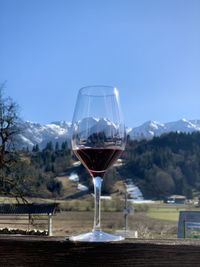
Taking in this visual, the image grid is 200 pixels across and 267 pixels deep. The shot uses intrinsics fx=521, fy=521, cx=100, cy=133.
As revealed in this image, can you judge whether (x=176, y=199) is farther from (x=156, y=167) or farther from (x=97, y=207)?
(x=97, y=207)

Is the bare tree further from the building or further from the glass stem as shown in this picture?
the building

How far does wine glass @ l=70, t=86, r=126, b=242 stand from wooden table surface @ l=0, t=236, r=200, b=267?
24cm

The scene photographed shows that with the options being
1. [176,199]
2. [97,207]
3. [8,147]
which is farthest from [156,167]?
[97,207]

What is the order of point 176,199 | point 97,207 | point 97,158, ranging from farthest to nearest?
point 176,199, point 97,158, point 97,207

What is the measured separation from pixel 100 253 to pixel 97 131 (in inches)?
14.9

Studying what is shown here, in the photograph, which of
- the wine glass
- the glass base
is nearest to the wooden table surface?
the glass base

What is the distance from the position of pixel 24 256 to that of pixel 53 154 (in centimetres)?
10605

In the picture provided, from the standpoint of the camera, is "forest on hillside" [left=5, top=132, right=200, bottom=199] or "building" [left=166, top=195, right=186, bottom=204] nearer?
"building" [left=166, top=195, right=186, bottom=204]

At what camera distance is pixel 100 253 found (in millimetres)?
1273

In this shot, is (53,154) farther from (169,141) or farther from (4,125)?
(4,125)

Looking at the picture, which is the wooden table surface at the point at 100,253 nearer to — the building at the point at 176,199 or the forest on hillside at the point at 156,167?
the forest on hillside at the point at 156,167

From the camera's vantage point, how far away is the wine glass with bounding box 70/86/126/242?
150 cm

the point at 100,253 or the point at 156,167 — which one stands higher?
the point at 156,167

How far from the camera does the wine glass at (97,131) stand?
59.2 inches
